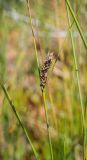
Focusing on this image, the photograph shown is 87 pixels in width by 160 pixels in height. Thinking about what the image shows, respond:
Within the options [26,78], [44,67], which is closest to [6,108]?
[26,78]

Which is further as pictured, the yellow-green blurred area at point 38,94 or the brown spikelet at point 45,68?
the yellow-green blurred area at point 38,94

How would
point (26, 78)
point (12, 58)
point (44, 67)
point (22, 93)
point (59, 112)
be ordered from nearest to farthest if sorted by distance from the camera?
point (44, 67) → point (59, 112) → point (22, 93) → point (26, 78) → point (12, 58)

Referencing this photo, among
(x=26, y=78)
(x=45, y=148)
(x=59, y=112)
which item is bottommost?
(x=45, y=148)

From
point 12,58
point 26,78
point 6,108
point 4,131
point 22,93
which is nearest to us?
point 4,131

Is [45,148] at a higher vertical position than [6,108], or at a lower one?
lower

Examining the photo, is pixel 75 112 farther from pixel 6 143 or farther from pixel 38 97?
pixel 38 97

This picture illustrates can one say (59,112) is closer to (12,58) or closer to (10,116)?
(10,116)

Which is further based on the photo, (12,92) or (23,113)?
(23,113)

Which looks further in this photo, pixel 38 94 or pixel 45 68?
pixel 38 94

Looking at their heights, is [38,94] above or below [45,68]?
above

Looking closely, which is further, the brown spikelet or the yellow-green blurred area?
the yellow-green blurred area
